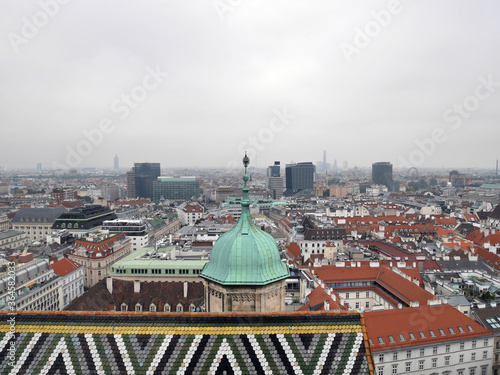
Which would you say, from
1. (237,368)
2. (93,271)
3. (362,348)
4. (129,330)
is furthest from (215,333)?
(93,271)

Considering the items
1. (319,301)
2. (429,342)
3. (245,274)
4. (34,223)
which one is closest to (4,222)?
(34,223)

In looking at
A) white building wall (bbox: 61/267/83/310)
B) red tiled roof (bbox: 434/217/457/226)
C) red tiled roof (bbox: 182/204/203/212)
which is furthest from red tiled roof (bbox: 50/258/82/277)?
red tiled roof (bbox: 434/217/457/226)

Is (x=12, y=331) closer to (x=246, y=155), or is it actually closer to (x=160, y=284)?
(x=246, y=155)

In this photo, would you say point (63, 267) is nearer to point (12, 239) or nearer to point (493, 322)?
point (12, 239)

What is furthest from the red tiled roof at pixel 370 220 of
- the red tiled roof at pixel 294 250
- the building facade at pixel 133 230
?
the building facade at pixel 133 230

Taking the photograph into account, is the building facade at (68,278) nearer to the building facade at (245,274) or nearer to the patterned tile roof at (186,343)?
the building facade at (245,274)

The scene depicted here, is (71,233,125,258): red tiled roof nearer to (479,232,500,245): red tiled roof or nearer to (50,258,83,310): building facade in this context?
(50,258,83,310): building facade

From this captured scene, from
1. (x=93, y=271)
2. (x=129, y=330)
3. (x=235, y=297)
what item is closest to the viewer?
(x=129, y=330)
